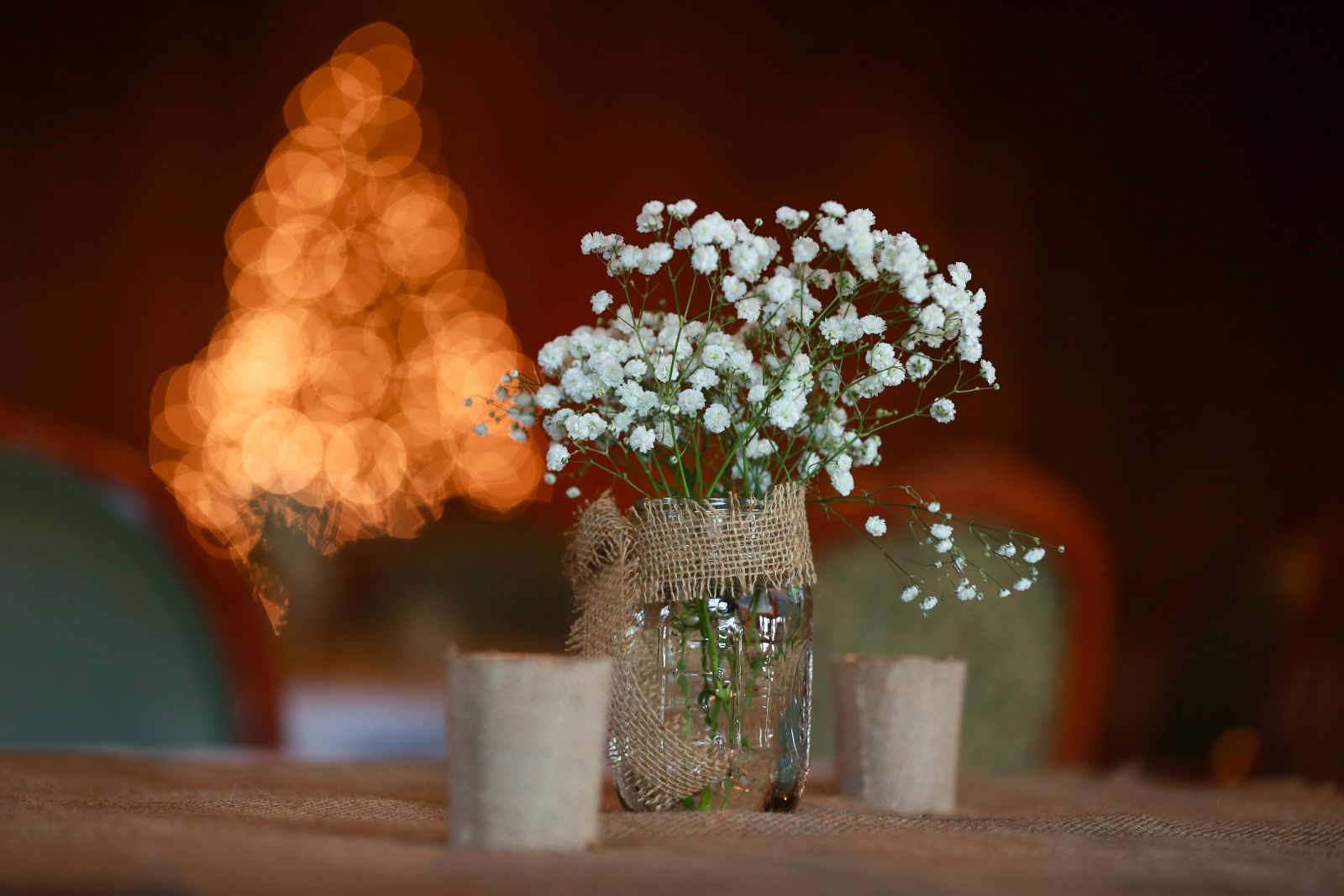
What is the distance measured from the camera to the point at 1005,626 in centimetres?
168

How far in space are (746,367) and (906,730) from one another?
294 mm

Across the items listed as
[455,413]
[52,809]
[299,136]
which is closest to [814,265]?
[52,809]

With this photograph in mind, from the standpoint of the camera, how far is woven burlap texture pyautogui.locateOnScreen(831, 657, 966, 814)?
90 cm

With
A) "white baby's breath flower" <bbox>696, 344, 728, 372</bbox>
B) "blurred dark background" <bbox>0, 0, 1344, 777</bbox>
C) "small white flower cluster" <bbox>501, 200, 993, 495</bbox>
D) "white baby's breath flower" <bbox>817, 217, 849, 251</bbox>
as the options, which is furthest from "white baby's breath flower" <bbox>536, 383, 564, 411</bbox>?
"blurred dark background" <bbox>0, 0, 1344, 777</bbox>

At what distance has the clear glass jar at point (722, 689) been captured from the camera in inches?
31.8

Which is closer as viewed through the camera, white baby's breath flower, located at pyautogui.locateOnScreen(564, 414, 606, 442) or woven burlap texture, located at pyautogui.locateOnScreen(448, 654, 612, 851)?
woven burlap texture, located at pyautogui.locateOnScreen(448, 654, 612, 851)

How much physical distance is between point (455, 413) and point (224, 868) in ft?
9.62

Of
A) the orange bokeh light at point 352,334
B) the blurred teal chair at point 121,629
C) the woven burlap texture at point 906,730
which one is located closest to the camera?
the woven burlap texture at point 906,730

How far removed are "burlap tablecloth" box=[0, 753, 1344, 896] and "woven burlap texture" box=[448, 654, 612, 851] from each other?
0.02 metres

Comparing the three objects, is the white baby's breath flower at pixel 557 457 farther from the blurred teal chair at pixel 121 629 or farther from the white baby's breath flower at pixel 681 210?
the blurred teal chair at pixel 121 629

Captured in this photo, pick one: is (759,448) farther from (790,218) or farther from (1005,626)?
(1005,626)

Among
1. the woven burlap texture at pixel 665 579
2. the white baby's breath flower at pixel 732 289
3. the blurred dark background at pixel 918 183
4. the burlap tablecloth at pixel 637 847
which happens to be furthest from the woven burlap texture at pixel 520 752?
the blurred dark background at pixel 918 183

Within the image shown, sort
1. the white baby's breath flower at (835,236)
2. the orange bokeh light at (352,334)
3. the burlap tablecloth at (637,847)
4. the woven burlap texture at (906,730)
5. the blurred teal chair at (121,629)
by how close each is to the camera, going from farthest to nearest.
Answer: the orange bokeh light at (352,334), the blurred teal chair at (121,629), the woven burlap texture at (906,730), the white baby's breath flower at (835,236), the burlap tablecloth at (637,847)

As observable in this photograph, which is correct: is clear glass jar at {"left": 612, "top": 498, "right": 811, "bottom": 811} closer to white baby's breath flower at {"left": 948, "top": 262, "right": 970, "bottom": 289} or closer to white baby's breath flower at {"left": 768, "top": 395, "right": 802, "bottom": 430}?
white baby's breath flower at {"left": 768, "top": 395, "right": 802, "bottom": 430}
